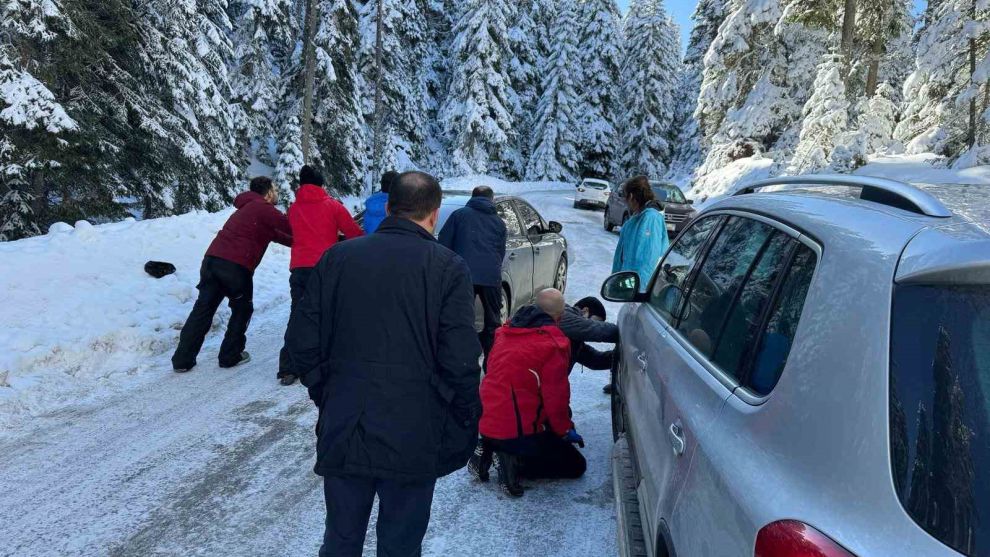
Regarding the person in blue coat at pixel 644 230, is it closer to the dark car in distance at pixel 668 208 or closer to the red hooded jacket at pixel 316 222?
the red hooded jacket at pixel 316 222

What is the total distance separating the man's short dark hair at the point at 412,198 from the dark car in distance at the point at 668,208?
562 inches

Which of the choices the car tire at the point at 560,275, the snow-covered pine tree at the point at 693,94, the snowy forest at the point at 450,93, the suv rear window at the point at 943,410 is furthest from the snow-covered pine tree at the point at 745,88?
the suv rear window at the point at 943,410

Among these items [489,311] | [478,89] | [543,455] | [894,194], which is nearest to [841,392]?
[894,194]

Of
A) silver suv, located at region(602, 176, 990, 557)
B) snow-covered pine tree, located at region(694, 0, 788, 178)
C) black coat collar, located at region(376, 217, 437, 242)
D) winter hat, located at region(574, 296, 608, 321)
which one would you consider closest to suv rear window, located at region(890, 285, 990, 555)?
silver suv, located at region(602, 176, 990, 557)

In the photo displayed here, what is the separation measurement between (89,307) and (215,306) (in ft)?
6.30

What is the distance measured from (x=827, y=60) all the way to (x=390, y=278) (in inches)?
810

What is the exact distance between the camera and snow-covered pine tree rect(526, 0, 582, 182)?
136ft

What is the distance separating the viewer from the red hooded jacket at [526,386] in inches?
152

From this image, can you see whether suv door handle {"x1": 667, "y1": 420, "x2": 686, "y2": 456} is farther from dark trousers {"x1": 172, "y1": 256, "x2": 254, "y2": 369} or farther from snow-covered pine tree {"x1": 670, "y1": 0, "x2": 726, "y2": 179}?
snow-covered pine tree {"x1": 670, "y1": 0, "x2": 726, "y2": 179}

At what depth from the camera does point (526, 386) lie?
12.8 ft

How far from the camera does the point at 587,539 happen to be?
346 centimetres

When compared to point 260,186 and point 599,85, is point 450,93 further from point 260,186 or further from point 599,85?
point 260,186

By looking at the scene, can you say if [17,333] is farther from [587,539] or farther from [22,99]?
[22,99]

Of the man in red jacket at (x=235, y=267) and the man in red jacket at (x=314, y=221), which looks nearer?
the man in red jacket at (x=314, y=221)
